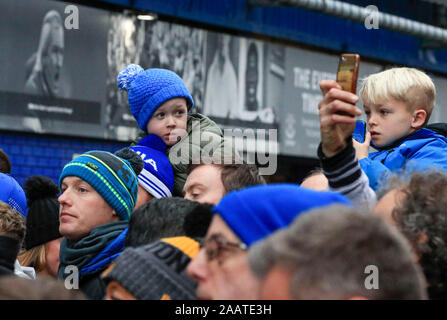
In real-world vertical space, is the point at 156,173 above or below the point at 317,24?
below

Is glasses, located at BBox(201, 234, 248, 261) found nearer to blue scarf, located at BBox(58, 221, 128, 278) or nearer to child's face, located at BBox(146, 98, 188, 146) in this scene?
blue scarf, located at BBox(58, 221, 128, 278)

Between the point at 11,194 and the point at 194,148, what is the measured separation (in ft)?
5.15

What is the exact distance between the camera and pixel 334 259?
150cm

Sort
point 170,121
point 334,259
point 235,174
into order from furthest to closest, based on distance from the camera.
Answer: point 170,121, point 235,174, point 334,259

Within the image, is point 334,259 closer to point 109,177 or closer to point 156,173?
point 109,177

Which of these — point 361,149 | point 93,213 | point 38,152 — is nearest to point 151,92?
point 93,213

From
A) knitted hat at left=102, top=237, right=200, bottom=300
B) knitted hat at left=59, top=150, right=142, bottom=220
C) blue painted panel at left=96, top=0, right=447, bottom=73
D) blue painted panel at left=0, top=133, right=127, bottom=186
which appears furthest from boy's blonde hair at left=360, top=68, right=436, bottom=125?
blue painted panel at left=96, top=0, right=447, bottom=73

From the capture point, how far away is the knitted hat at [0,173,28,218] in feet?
15.7

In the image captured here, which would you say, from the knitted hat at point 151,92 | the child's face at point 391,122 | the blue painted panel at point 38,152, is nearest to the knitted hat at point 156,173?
the knitted hat at point 151,92

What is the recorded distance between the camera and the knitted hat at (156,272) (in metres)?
2.18

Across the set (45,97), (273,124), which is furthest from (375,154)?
(273,124)

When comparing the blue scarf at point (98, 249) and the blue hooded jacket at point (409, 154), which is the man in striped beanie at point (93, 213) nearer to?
the blue scarf at point (98, 249)

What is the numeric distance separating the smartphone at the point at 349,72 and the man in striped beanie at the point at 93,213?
4.29 feet
